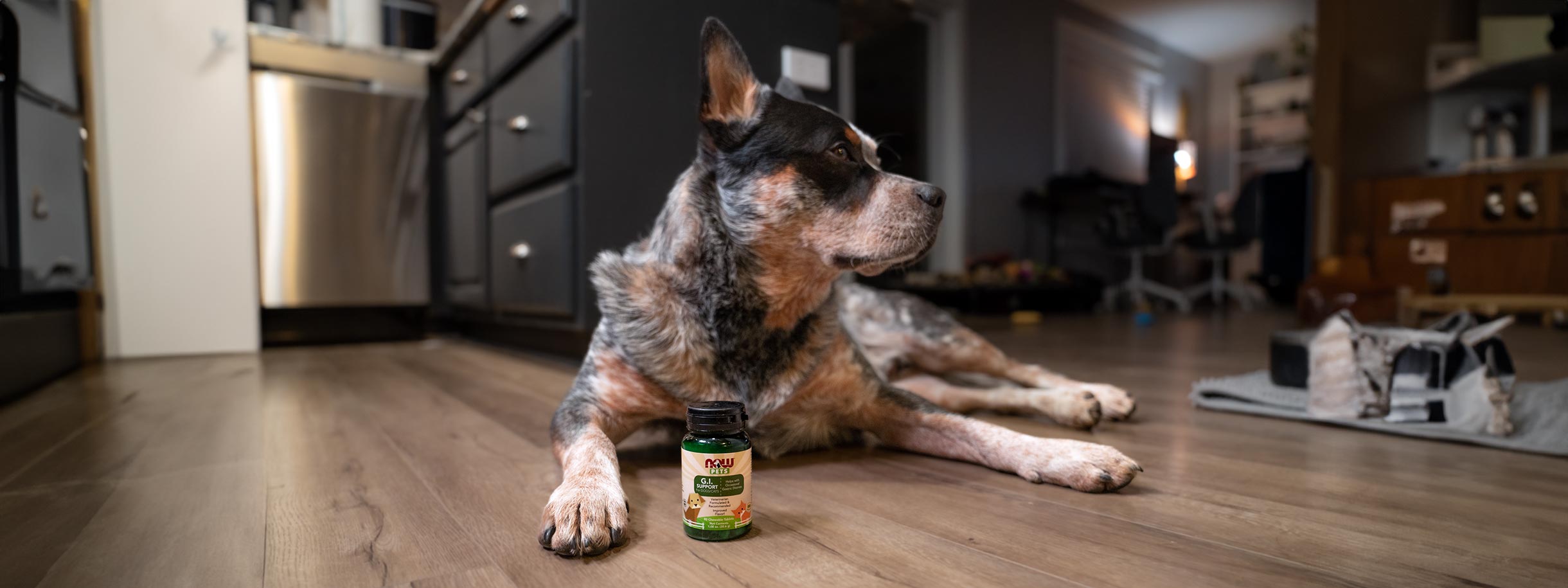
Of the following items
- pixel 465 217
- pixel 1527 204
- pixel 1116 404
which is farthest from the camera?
pixel 1527 204

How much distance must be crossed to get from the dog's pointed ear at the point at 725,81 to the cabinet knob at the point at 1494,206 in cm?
552

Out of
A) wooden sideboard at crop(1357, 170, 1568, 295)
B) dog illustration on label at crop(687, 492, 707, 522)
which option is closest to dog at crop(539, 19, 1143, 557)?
dog illustration on label at crop(687, 492, 707, 522)

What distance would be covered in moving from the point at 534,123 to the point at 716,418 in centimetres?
208

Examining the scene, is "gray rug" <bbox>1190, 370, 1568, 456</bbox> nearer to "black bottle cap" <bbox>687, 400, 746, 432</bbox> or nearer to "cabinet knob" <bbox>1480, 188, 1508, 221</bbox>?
"black bottle cap" <bbox>687, 400, 746, 432</bbox>

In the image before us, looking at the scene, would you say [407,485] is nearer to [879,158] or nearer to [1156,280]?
[879,158]

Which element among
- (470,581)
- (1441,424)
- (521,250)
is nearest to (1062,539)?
(470,581)

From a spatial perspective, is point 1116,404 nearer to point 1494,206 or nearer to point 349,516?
point 349,516

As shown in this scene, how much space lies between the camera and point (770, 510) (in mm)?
972

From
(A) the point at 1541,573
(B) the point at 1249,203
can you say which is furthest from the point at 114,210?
(B) the point at 1249,203

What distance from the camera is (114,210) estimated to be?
9.24 ft

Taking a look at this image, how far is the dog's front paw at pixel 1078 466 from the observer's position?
1024 mm

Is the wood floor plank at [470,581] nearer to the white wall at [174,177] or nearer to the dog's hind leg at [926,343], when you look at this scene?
the dog's hind leg at [926,343]

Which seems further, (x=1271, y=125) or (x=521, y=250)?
(x=1271, y=125)

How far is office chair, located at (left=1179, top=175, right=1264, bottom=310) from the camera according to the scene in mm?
7141
